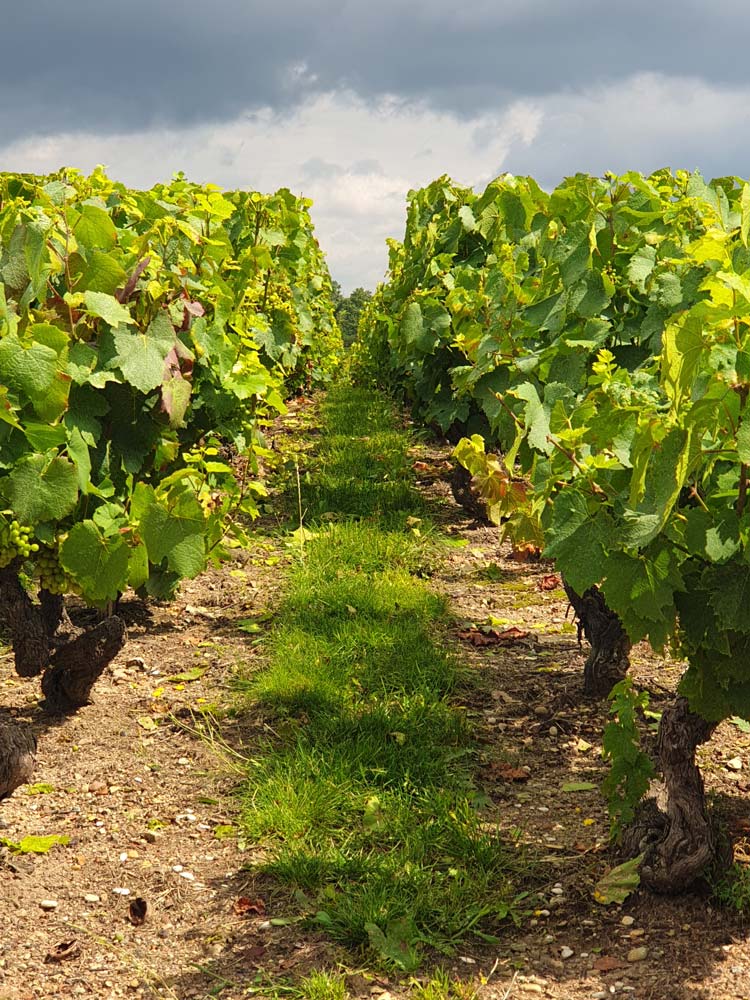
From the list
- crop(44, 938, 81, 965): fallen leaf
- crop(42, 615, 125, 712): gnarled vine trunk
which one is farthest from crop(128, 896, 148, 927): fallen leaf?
crop(42, 615, 125, 712): gnarled vine trunk

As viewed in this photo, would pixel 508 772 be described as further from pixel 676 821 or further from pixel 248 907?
pixel 248 907

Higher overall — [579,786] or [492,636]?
[492,636]

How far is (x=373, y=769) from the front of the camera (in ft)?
11.8

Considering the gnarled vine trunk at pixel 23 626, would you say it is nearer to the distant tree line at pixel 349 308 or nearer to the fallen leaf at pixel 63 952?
the fallen leaf at pixel 63 952

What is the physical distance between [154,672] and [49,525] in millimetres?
1361

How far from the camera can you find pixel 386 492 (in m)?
7.38

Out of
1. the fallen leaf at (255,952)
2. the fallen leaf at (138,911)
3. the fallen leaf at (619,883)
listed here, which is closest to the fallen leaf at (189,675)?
the fallen leaf at (138,911)

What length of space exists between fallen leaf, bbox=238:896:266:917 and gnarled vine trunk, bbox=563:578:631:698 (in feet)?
5.87

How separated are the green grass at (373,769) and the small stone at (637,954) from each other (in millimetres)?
373

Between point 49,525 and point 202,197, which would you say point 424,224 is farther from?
point 49,525

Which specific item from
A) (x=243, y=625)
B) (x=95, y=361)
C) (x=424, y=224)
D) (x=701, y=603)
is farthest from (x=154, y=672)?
(x=424, y=224)

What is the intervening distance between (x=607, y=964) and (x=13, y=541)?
2245 mm

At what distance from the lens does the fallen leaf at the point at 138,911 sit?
2892 millimetres

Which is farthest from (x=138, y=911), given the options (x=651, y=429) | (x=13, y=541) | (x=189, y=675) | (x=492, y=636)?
(x=492, y=636)
